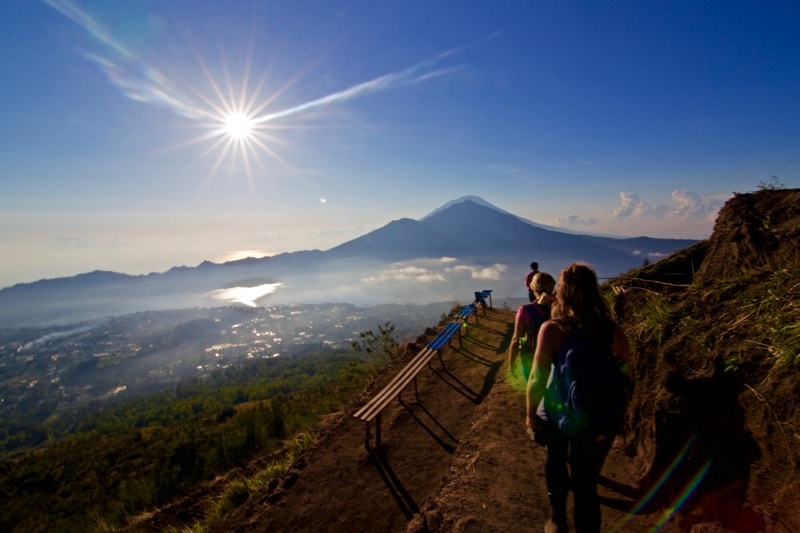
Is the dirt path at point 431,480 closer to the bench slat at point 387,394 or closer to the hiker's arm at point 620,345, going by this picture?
the bench slat at point 387,394

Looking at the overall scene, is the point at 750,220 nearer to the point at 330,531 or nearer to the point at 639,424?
the point at 639,424

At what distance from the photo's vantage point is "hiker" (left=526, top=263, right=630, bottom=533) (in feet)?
7.04

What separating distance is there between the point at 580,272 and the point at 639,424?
87.2 inches

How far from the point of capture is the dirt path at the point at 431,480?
3.21 meters

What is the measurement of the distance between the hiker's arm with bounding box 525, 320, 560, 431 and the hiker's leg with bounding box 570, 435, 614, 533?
0.31 m

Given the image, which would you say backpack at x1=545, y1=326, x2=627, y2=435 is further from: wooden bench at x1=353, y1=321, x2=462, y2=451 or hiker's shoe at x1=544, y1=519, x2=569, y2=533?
wooden bench at x1=353, y1=321, x2=462, y2=451

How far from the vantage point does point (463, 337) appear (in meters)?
10.2

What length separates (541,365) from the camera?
2.37m

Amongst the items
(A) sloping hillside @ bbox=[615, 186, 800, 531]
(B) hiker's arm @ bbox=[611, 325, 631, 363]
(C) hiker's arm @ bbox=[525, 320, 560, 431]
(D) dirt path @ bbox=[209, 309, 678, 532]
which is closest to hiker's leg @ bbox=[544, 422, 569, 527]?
(C) hiker's arm @ bbox=[525, 320, 560, 431]

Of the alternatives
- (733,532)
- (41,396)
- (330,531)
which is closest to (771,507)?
(733,532)

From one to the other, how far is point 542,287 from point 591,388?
2.07m

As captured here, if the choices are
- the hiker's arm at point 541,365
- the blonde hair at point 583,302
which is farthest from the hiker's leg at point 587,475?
the blonde hair at point 583,302

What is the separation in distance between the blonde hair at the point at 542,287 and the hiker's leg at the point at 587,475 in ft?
6.68

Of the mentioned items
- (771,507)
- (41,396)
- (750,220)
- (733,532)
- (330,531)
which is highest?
(750,220)
